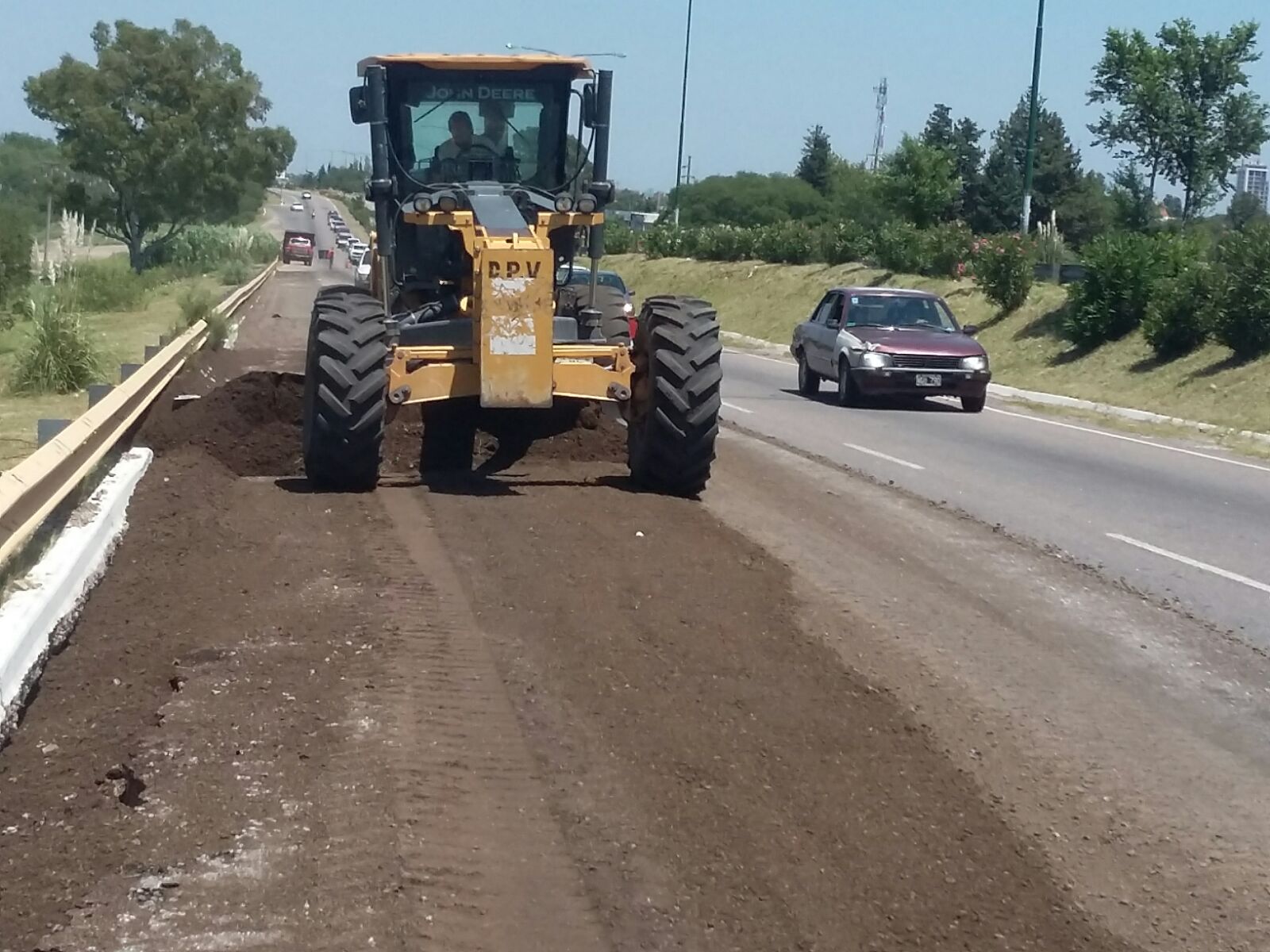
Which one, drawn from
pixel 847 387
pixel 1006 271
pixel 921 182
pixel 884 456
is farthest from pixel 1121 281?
pixel 921 182

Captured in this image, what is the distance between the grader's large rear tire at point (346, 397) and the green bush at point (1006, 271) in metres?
25.8

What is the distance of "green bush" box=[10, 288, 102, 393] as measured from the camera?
17109mm

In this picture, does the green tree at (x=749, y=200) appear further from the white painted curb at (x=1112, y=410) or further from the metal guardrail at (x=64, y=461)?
the metal guardrail at (x=64, y=461)

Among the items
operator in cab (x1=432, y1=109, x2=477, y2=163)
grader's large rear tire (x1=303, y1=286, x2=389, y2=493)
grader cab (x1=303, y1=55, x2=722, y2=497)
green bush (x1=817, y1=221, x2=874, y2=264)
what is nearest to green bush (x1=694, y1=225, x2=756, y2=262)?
green bush (x1=817, y1=221, x2=874, y2=264)

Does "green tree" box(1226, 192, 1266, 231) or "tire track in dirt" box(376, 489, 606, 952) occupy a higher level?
"green tree" box(1226, 192, 1266, 231)

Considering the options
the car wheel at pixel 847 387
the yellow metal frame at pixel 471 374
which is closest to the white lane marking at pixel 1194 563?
the yellow metal frame at pixel 471 374

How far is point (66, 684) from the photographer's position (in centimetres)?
654

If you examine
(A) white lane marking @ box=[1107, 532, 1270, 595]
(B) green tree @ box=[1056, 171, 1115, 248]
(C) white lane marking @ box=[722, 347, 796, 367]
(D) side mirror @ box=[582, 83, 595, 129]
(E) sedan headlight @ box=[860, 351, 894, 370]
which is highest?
(B) green tree @ box=[1056, 171, 1115, 248]

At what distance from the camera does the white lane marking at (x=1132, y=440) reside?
17.9 meters

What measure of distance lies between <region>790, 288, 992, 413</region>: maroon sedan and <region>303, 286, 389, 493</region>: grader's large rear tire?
12.6m

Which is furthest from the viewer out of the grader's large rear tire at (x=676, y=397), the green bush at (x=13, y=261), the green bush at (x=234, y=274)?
the green bush at (x=234, y=274)

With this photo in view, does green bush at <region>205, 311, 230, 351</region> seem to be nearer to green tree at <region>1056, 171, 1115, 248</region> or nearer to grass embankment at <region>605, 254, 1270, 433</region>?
grass embankment at <region>605, 254, 1270, 433</region>

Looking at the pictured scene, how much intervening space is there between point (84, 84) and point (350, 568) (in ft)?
213

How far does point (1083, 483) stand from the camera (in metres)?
15.1
